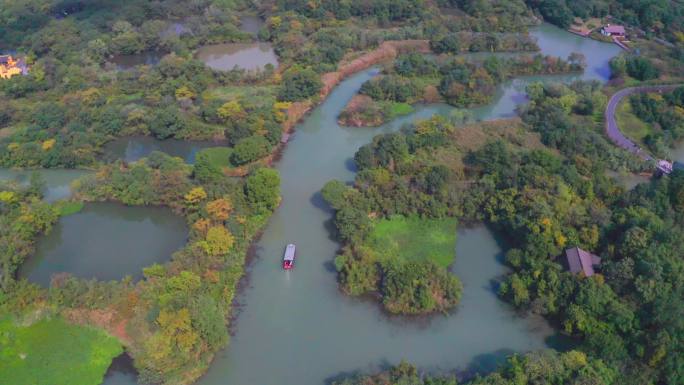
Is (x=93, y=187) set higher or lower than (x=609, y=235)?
lower

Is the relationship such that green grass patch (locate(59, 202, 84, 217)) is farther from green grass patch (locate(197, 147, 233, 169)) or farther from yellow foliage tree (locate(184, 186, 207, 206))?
green grass patch (locate(197, 147, 233, 169))

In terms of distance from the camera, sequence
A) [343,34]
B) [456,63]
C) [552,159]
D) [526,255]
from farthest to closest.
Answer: [343,34], [456,63], [552,159], [526,255]

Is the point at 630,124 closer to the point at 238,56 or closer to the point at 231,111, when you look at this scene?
the point at 231,111

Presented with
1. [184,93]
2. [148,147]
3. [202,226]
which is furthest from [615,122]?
[148,147]

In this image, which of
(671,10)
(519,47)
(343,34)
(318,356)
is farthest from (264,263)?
(671,10)

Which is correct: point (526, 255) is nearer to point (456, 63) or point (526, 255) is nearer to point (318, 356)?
point (318, 356)

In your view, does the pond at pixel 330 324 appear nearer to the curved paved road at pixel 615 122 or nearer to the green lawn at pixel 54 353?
the green lawn at pixel 54 353

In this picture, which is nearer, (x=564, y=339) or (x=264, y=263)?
(x=564, y=339)
